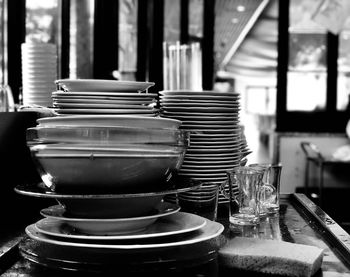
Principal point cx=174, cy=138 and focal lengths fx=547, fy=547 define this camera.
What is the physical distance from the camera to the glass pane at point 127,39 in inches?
215

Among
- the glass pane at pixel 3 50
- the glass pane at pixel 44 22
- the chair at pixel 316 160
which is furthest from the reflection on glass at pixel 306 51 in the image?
the glass pane at pixel 3 50

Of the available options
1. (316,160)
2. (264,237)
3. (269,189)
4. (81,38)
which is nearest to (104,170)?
(264,237)

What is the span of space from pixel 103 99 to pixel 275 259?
0.48m

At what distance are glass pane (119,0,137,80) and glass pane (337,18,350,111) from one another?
8.64ft

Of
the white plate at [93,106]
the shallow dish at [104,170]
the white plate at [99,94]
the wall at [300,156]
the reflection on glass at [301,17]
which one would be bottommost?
the wall at [300,156]

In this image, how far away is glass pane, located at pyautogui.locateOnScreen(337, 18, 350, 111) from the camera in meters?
6.78

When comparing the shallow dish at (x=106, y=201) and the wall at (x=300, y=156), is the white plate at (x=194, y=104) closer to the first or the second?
the shallow dish at (x=106, y=201)

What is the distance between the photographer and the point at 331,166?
657cm

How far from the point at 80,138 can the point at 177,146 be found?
177 millimetres

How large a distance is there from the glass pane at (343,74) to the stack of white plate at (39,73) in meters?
5.56

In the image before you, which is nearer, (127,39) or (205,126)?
(205,126)

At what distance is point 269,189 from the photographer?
1.42 meters

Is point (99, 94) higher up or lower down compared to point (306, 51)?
lower down

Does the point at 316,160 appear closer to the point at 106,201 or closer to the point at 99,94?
the point at 99,94
